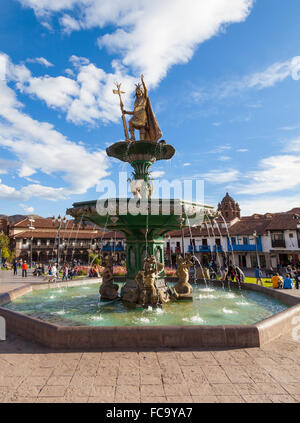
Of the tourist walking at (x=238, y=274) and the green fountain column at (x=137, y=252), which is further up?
the green fountain column at (x=137, y=252)

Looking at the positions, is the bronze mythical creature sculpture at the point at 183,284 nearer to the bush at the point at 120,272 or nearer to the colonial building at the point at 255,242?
the bush at the point at 120,272

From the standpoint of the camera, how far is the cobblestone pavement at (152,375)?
3320 mm

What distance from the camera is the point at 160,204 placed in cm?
788

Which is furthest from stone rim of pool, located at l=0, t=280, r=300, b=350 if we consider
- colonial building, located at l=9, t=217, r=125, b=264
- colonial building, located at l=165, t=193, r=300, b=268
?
colonial building, located at l=9, t=217, r=125, b=264

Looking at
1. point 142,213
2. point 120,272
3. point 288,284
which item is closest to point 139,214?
point 142,213

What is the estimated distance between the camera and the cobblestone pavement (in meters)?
3.32

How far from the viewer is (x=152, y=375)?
151 inches

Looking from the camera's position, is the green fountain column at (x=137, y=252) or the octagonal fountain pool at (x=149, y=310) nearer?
the octagonal fountain pool at (x=149, y=310)

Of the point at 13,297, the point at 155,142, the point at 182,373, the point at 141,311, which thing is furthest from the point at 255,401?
the point at 13,297

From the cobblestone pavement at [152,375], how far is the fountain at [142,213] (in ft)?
11.4

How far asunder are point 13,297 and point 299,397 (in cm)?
977

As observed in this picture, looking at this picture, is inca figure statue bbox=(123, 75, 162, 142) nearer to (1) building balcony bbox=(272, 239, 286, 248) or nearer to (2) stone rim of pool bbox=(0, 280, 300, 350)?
(2) stone rim of pool bbox=(0, 280, 300, 350)

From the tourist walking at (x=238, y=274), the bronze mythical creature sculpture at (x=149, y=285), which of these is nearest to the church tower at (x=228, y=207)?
the tourist walking at (x=238, y=274)

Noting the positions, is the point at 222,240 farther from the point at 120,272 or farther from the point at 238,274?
the point at 238,274
